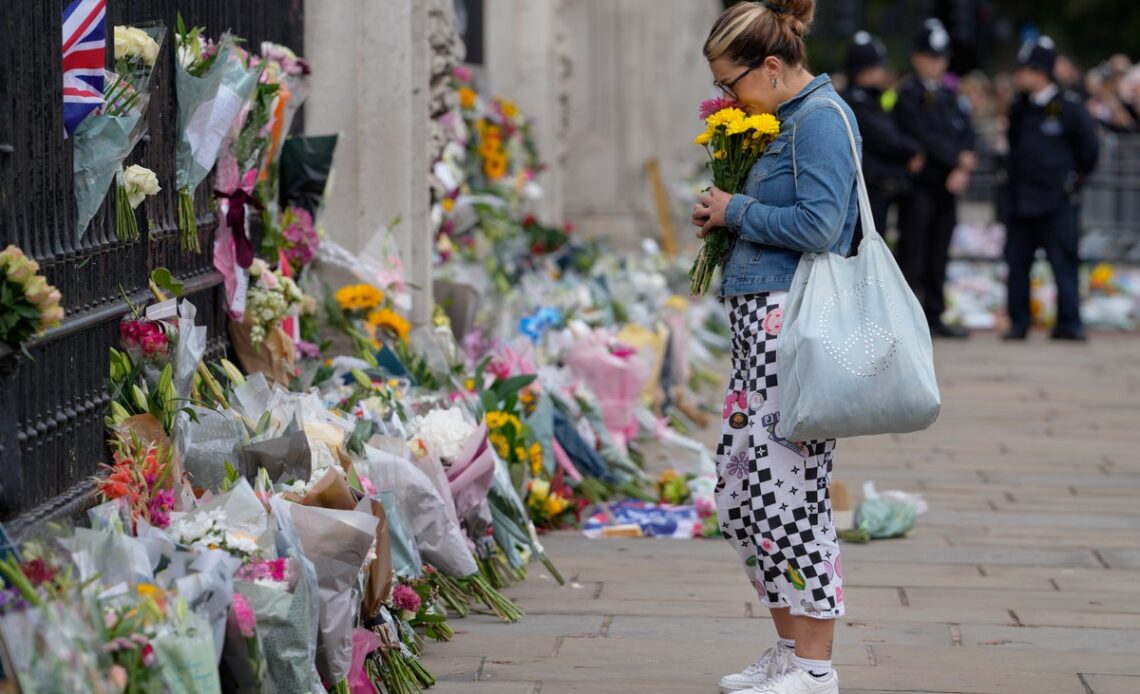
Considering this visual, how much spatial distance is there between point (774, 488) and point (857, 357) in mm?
370

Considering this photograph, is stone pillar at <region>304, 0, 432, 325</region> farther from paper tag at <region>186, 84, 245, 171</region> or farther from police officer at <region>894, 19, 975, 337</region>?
police officer at <region>894, 19, 975, 337</region>

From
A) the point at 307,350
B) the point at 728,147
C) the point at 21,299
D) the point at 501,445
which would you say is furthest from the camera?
the point at 501,445

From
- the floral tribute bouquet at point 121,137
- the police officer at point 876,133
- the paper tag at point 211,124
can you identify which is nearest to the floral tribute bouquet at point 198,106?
the paper tag at point 211,124

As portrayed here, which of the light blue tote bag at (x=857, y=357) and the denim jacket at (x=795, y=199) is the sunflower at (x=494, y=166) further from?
the light blue tote bag at (x=857, y=357)

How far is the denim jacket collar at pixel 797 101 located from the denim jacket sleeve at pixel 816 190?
0.07m

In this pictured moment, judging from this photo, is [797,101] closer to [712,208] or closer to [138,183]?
[712,208]

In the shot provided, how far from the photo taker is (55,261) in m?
3.51

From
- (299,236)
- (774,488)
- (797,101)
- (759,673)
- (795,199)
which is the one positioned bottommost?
(759,673)

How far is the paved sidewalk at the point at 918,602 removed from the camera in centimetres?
427

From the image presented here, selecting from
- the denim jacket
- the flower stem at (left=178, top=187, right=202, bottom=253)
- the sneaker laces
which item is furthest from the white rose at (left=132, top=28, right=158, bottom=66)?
the sneaker laces

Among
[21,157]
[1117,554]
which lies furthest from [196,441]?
[1117,554]

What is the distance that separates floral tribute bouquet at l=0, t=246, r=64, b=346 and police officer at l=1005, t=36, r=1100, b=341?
10.2 meters

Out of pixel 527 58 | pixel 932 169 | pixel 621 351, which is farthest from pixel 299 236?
pixel 932 169

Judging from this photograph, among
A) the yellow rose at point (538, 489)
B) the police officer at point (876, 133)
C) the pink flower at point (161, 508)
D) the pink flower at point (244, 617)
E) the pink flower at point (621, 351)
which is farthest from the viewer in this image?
the police officer at point (876, 133)
